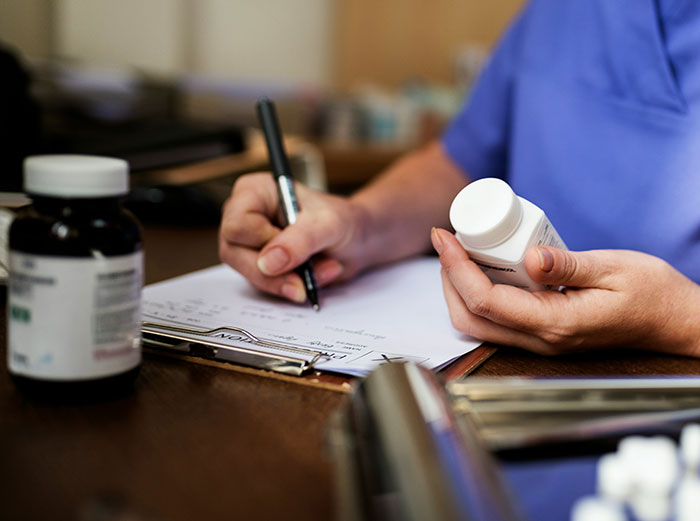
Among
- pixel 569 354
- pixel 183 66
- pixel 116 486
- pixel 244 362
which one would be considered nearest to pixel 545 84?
pixel 569 354

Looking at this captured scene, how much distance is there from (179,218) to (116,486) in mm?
648

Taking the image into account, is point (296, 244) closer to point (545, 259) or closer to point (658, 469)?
point (545, 259)

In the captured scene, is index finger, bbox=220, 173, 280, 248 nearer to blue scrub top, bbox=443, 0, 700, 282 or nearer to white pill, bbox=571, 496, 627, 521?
blue scrub top, bbox=443, 0, 700, 282

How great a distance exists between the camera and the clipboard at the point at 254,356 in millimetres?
412

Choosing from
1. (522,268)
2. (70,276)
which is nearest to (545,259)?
(522,268)

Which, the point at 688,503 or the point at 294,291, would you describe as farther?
the point at 294,291

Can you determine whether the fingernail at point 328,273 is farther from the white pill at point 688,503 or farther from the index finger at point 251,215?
the white pill at point 688,503

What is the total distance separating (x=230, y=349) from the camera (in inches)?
17.1

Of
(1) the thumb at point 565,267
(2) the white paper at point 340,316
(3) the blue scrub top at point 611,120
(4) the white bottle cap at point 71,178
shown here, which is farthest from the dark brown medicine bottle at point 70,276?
(3) the blue scrub top at point 611,120

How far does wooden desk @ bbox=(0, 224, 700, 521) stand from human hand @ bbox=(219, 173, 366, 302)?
153mm

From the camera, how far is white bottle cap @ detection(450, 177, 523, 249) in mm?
412

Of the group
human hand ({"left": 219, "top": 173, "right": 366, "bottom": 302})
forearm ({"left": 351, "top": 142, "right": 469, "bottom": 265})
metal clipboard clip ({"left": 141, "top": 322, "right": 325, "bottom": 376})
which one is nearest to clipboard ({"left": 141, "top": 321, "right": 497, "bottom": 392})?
metal clipboard clip ({"left": 141, "top": 322, "right": 325, "bottom": 376})

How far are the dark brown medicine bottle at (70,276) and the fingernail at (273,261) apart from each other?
0.20 meters

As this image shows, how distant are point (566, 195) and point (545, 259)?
0.33 m
